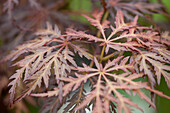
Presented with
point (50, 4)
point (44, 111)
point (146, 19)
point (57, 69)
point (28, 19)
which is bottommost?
point (44, 111)

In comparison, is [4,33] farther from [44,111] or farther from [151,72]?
[151,72]

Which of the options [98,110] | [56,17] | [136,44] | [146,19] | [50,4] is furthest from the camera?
[50,4]

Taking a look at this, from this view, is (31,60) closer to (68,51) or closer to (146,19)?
(68,51)

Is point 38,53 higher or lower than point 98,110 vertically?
higher

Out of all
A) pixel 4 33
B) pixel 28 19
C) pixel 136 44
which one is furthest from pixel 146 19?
pixel 4 33

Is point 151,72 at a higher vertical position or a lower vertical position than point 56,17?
lower

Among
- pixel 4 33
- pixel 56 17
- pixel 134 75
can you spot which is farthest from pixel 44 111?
pixel 4 33

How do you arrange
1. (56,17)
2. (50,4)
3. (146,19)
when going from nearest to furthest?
(146,19)
(56,17)
(50,4)

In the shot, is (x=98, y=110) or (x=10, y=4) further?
(x=10, y=4)

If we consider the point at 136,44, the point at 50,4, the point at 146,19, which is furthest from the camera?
the point at 50,4
